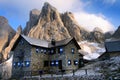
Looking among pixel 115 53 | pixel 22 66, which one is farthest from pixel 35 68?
pixel 115 53

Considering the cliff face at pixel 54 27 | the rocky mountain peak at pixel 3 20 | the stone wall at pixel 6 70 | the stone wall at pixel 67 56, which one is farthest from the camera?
the rocky mountain peak at pixel 3 20

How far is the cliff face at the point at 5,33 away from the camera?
126312 millimetres

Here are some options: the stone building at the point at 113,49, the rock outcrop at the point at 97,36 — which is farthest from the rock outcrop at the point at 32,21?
the stone building at the point at 113,49

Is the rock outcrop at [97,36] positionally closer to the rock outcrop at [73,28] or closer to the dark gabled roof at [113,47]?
the rock outcrop at [73,28]

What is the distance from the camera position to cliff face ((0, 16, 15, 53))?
12631 cm

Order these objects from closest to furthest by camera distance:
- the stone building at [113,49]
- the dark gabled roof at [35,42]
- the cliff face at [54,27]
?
1. the dark gabled roof at [35,42]
2. the stone building at [113,49]
3. the cliff face at [54,27]

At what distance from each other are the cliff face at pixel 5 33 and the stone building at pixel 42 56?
81.3 m

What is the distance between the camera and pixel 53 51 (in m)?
47.3

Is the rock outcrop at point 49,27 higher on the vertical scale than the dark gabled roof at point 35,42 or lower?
higher

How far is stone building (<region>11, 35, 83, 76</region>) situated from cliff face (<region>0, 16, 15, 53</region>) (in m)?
81.3

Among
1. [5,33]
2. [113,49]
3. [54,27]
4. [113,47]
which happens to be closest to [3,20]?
[5,33]

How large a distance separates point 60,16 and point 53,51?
96.1 meters

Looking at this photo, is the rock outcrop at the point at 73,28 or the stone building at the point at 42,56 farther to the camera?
the rock outcrop at the point at 73,28

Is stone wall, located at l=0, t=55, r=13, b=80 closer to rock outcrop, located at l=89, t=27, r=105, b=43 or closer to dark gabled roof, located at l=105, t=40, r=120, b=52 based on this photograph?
dark gabled roof, located at l=105, t=40, r=120, b=52
